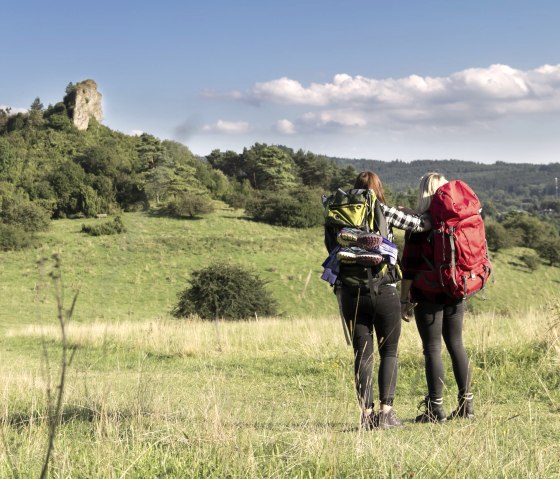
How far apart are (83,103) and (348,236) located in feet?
244

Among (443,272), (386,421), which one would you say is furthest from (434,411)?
(443,272)

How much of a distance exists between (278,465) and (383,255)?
1618 mm

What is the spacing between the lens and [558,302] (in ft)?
23.0

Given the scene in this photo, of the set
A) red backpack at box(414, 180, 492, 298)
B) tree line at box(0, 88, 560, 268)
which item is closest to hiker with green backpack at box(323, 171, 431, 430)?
red backpack at box(414, 180, 492, 298)

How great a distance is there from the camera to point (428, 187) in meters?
4.27

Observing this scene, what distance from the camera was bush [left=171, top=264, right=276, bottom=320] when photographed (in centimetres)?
1886

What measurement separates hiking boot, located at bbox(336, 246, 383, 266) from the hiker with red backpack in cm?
53

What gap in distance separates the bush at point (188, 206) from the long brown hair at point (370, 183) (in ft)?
139

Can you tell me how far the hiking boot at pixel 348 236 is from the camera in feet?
12.6

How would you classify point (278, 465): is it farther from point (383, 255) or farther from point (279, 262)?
point (279, 262)

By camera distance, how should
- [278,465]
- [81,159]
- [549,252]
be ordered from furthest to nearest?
[81,159] < [549,252] < [278,465]

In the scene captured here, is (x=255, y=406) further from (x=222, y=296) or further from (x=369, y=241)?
(x=222, y=296)

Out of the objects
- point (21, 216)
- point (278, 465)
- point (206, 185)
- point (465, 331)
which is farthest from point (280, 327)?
point (206, 185)

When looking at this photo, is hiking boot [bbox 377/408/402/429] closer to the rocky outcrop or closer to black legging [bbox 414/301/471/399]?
black legging [bbox 414/301/471/399]
